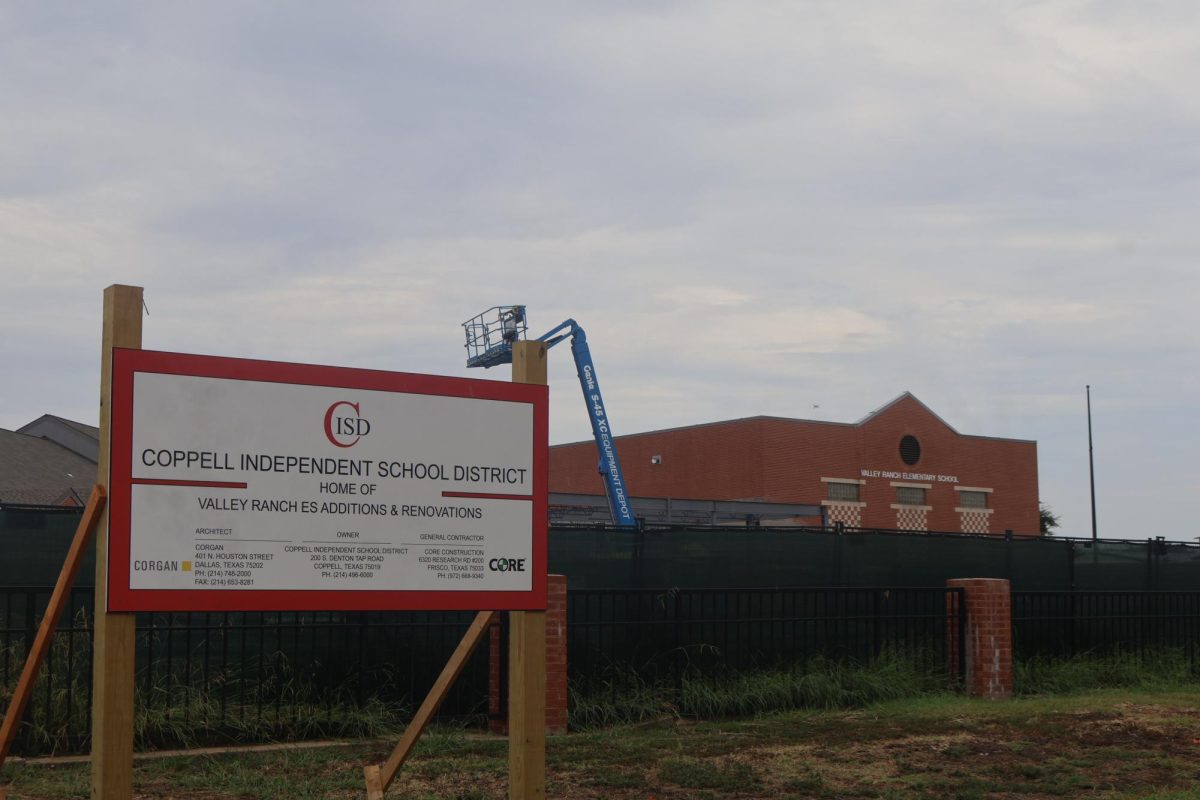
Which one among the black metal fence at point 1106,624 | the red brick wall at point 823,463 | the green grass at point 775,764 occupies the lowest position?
the green grass at point 775,764

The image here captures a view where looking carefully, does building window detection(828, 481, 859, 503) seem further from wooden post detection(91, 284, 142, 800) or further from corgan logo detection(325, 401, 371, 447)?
wooden post detection(91, 284, 142, 800)

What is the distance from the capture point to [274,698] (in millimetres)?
11641

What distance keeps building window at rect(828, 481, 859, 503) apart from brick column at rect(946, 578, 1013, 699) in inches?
1471

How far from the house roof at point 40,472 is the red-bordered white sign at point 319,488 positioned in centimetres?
2544

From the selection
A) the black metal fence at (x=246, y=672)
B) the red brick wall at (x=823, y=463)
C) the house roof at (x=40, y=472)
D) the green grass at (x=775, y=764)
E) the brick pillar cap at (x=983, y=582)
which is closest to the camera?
the green grass at (x=775, y=764)

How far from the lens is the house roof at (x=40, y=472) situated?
103 ft

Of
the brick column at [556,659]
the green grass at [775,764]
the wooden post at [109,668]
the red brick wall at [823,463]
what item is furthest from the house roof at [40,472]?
the wooden post at [109,668]

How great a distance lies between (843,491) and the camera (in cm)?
5266

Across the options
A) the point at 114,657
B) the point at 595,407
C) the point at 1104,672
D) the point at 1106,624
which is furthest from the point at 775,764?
the point at 595,407

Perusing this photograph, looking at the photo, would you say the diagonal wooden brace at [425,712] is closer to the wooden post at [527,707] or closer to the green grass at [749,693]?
the wooden post at [527,707]

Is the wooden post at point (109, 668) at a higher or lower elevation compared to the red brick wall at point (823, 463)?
lower

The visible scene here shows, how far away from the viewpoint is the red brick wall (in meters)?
50.9

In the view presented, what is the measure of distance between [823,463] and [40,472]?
1173 inches

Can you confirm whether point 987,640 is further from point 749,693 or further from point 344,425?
point 344,425
